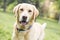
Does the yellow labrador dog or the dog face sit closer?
the dog face

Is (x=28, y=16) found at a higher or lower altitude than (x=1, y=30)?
higher

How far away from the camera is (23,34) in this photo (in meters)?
7.10

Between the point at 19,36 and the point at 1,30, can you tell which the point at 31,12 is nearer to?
the point at 19,36

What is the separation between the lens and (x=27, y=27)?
719 cm

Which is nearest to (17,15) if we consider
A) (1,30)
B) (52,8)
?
(1,30)

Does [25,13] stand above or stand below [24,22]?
above

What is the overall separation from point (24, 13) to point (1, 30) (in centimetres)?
374

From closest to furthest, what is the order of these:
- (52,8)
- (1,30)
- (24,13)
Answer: (24,13) < (1,30) < (52,8)

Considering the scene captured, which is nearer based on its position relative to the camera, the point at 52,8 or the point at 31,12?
the point at 31,12

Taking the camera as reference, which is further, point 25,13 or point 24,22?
point 24,22

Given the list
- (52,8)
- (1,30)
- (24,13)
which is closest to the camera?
(24,13)

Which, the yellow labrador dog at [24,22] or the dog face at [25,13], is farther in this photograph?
the yellow labrador dog at [24,22]

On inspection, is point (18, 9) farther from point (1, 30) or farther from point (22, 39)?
point (1, 30)

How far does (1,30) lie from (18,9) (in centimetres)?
347
